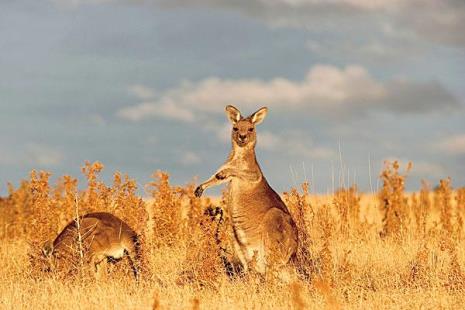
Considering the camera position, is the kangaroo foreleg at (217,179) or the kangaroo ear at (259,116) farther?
the kangaroo ear at (259,116)

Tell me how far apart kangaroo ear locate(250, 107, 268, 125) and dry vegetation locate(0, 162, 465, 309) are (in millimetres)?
1324

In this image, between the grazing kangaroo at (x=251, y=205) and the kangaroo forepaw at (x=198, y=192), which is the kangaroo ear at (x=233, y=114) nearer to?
the grazing kangaroo at (x=251, y=205)

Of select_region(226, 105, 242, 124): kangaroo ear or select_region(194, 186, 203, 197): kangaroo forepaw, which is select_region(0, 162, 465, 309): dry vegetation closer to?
select_region(194, 186, 203, 197): kangaroo forepaw

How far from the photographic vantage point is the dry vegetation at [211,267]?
870cm

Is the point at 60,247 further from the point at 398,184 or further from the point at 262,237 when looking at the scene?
the point at 398,184

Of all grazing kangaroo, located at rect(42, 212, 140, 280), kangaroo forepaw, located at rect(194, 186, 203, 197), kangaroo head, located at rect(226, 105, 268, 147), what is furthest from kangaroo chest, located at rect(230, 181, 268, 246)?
grazing kangaroo, located at rect(42, 212, 140, 280)

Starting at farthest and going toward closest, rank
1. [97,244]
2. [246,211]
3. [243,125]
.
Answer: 1. [97,244]
2. [243,125]
3. [246,211]

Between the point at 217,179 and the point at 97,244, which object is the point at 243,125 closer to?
the point at 217,179

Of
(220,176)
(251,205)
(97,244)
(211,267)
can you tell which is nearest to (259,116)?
(220,176)

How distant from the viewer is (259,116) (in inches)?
408

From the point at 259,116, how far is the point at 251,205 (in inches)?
50.7

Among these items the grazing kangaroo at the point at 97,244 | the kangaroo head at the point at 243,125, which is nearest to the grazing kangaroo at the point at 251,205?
the kangaroo head at the point at 243,125

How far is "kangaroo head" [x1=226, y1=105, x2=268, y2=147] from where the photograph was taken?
10.1 m

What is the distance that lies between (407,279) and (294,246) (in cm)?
168
